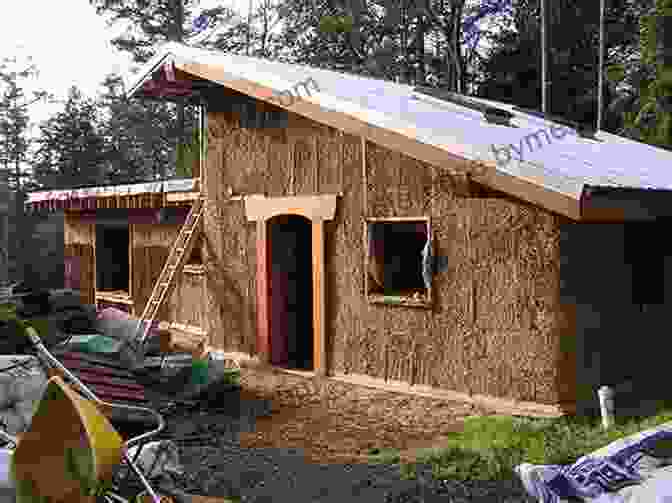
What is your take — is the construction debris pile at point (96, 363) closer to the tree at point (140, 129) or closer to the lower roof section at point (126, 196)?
the lower roof section at point (126, 196)

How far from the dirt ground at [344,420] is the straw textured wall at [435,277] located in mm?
296

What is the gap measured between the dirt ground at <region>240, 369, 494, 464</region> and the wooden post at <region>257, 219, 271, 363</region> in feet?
2.60

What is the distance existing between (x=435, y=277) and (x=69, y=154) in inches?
990

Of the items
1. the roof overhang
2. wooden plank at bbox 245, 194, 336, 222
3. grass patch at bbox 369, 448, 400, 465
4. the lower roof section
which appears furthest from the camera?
the lower roof section

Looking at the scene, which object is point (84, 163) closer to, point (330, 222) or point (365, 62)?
point (365, 62)

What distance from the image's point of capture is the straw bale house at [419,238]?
7211 mm

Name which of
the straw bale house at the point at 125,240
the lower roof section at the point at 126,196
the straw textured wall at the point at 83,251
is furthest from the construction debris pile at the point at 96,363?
the straw textured wall at the point at 83,251

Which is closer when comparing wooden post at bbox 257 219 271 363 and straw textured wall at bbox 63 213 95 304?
wooden post at bbox 257 219 271 363

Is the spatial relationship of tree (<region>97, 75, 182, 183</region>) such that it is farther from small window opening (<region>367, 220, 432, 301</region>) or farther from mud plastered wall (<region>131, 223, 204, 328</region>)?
small window opening (<region>367, 220, 432, 301</region>)

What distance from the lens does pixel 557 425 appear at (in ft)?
22.4

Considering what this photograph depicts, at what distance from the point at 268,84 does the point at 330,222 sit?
A: 6.28ft

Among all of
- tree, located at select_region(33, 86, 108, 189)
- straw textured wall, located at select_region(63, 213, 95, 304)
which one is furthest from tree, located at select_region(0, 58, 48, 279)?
straw textured wall, located at select_region(63, 213, 95, 304)

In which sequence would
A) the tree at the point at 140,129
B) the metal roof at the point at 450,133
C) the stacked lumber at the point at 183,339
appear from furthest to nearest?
1. the tree at the point at 140,129
2. the stacked lumber at the point at 183,339
3. the metal roof at the point at 450,133

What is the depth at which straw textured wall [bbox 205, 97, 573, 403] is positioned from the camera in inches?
286
